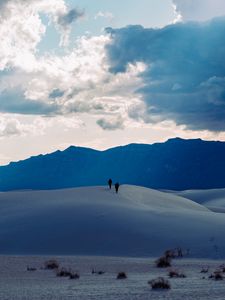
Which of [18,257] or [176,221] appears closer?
[18,257]

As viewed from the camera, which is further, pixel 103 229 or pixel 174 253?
pixel 103 229

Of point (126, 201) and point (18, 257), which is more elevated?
point (126, 201)

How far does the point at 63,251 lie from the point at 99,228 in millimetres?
3812

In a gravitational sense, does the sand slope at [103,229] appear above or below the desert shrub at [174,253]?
above

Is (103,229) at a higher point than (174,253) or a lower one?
higher

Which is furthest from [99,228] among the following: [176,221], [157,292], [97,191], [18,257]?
[157,292]

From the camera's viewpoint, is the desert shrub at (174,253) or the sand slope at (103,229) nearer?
the desert shrub at (174,253)

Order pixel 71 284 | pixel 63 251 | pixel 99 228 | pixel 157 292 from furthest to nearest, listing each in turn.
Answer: pixel 99 228
pixel 63 251
pixel 71 284
pixel 157 292

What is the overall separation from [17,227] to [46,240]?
3.31m

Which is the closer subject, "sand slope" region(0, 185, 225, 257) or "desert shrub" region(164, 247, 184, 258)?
"desert shrub" region(164, 247, 184, 258)

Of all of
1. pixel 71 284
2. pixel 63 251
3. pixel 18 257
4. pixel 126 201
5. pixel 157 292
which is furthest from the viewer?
pixel 126 201

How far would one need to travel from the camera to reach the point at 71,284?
19.3m

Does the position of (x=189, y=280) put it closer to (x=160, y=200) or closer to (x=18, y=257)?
(x=18, y=257)

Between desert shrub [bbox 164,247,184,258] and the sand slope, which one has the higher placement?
the sand slope
